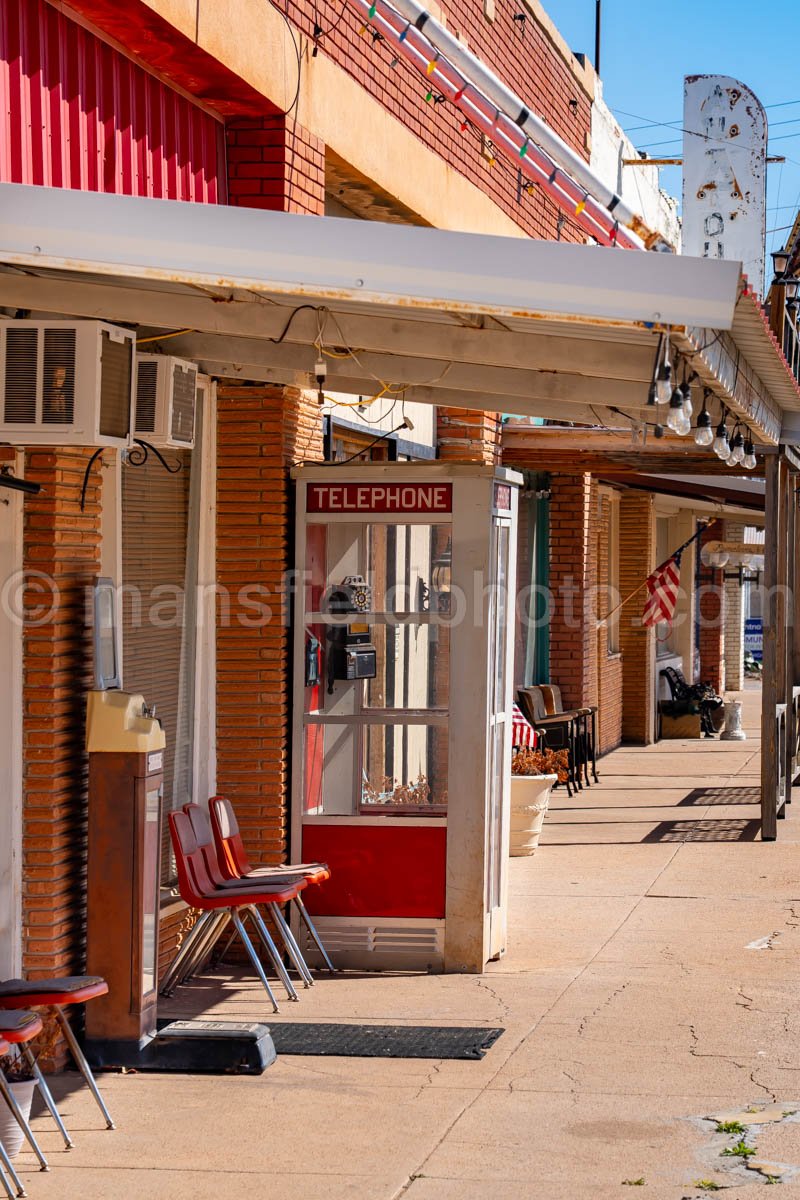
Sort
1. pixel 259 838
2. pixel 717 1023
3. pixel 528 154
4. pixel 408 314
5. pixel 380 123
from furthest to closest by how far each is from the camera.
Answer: pixel 528 154 < pixel 380 123 < pixel 259 838 < pixel 717 1023 < pixel 408 314

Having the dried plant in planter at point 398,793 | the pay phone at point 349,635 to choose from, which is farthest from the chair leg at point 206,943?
the pay phone at point 349,635

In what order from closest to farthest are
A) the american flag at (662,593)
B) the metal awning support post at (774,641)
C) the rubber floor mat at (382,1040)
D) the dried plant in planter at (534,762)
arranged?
the rubber floor mat at (382,1040) → the dried plant in planter at (534,762) → the metal awning support post at (774,641) → the american flag at (662,593)

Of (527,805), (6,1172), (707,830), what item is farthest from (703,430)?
(707,830)

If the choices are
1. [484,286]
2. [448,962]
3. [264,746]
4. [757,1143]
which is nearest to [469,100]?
[264,746]

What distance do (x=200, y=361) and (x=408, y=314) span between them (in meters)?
2.03

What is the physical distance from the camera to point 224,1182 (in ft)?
17.5

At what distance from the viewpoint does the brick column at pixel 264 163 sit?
8.55 meters

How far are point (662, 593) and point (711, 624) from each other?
799 centimetres

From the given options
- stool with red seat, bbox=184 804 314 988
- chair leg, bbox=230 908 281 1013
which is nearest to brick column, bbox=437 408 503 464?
stool with red seat, bbox=184 804 314 988

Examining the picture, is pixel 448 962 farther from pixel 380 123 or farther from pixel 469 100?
pixel 469 100

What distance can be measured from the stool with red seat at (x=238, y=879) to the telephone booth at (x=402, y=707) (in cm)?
45

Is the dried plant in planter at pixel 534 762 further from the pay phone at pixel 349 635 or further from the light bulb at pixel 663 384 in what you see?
the light bulb at pixel 663 384

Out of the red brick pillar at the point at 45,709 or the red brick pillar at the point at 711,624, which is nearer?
the red brick pillar at the point at 45,709

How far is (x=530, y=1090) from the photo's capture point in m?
6.30
